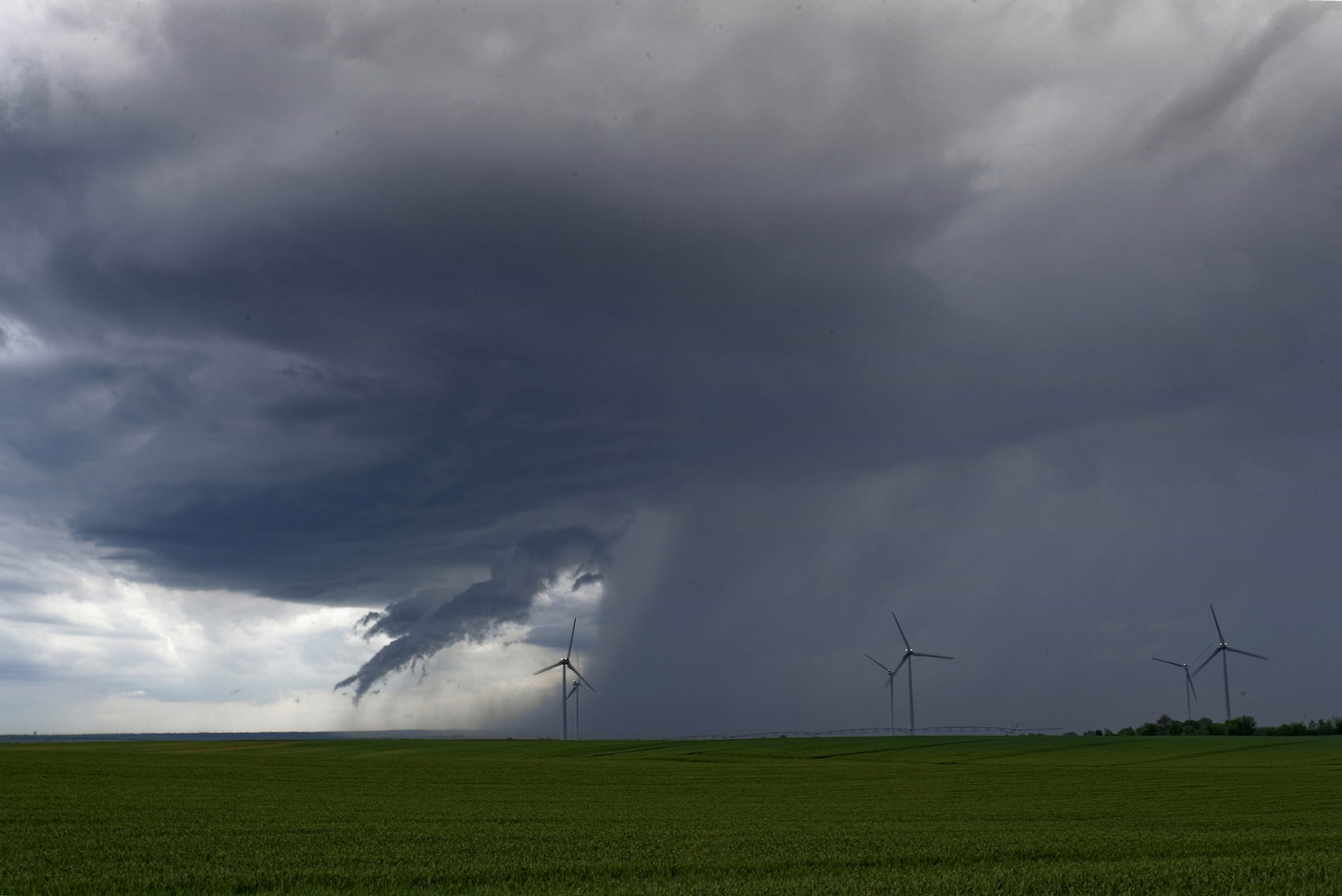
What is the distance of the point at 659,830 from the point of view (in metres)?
33.9

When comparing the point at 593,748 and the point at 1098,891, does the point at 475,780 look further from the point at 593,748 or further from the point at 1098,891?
the point at 593,748

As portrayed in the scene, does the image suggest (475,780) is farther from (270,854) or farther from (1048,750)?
(1048,750)

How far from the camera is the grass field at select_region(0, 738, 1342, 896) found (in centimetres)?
2173

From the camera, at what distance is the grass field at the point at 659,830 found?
2173 cm

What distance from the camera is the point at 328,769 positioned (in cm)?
8262

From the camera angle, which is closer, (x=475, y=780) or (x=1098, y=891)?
(x=1098, y=891)

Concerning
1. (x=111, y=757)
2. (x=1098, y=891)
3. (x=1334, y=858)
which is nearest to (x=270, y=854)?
(x=1098, y=891)

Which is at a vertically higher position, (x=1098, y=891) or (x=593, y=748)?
(x=1098, y=891)

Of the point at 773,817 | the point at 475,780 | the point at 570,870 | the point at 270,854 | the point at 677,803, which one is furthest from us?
the point at 475,780

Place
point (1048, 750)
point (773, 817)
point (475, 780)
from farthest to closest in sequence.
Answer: point (1048, 750) → point (475, 780) → point (773, 817)

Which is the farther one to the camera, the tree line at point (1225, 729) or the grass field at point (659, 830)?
the tree line at point (1225, 729)

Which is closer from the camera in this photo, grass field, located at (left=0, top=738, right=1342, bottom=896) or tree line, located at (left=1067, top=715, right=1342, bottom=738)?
grass field, located at (left=0, top=738, right=1342, bottom=896)

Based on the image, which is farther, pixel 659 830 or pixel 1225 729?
pixel 1225 729

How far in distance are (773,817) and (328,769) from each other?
5556 cm
